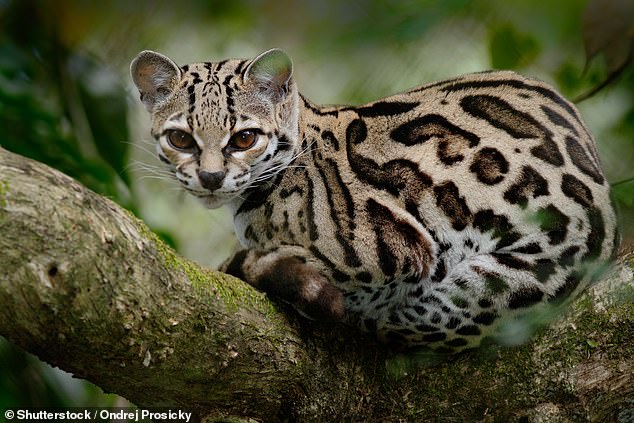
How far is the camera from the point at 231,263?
309cm

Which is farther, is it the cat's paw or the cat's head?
the cat's head

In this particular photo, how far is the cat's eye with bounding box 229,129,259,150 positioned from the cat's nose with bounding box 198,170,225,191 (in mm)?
177

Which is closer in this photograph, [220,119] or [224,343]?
[224,343]

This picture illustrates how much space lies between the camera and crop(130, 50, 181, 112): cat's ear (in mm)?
3165

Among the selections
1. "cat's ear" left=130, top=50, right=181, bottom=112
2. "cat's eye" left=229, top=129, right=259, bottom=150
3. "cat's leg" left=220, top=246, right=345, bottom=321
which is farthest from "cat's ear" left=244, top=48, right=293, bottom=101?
"cat's leg" left=220, top=246, right=345, bottom=321

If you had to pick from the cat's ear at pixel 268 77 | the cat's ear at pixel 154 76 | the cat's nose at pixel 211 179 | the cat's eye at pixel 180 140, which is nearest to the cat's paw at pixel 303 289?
the cat's nose at pixel 211 179

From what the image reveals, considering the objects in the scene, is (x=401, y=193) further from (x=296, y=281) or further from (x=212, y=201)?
(x=212, y=201)

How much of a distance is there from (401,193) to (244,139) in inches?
29.2

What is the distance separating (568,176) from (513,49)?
8.35 ft

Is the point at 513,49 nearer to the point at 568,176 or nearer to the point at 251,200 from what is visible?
the point at 568,176

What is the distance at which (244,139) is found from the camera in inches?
121

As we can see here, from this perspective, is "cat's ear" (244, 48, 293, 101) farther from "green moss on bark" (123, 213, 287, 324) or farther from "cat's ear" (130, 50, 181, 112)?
"green moss on bark" (123, 213, 287, 324)

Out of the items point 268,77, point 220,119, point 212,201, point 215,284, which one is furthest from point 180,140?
point 215,284

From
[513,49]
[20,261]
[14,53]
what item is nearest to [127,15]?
[513,49]
